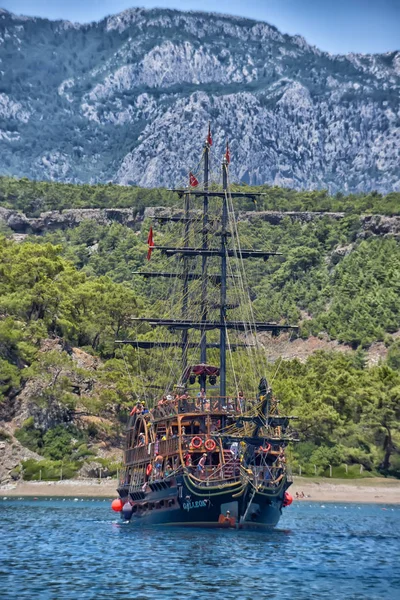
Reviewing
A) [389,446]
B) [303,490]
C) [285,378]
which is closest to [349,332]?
[285,378]

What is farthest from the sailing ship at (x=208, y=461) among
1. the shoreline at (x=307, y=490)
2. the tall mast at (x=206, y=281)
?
the shoreline at (x=307, y=490)

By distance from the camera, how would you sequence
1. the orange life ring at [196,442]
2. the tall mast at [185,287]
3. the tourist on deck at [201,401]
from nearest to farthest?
the orange life ring at [196,442] → the tourist on deck at [201,401] → the tall mast at [185,287]

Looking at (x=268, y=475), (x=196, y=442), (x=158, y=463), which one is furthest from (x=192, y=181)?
(x=268, y=475)

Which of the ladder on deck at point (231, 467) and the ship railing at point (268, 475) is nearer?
the ladder on deck at point (231, 467)

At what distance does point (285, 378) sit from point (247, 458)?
6532 cm

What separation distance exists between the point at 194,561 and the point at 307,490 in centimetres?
6039

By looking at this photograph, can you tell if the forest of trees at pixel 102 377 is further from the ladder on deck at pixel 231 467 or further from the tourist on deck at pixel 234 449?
the ladder on deck at pixel 231 467

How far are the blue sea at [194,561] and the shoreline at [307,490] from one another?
27.7 meters

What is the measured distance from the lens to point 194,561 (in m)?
57.6

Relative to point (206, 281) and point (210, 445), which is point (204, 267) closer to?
point (206, 281)

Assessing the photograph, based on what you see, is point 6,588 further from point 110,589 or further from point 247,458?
point 247,458

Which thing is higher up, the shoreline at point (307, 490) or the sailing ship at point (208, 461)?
the shoreline at point (307, 490)

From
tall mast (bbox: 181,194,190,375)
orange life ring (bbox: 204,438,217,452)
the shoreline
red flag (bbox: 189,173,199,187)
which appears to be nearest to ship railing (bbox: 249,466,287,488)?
orange life ring (bbox: 204,438,217,452)

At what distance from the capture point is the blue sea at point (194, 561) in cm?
4925
